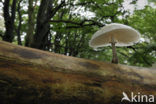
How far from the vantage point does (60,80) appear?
1421mm

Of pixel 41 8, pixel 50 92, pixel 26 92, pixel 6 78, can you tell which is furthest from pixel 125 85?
pixel 41 8

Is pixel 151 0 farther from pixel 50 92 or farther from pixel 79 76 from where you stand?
pixel 50 92

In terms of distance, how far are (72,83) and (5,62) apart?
70 cm

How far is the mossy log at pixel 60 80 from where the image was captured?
1.24 m

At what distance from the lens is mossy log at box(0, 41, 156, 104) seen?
1.24 metres

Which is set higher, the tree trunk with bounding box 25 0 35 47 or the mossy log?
the tree trunk with bounding box 25 0 35 47

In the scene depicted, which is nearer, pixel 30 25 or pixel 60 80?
pixel 60 80

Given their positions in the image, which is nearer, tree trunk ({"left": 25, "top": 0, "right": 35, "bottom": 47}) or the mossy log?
the mossy log

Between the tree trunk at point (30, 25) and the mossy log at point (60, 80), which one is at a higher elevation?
the tree trunk at point (30, 25)

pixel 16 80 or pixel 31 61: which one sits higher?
pixel 31 61

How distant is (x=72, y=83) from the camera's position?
146 centimetres

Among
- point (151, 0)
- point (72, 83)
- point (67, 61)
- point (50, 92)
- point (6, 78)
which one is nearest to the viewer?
point (6, 78)

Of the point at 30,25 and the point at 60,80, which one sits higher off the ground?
the point at 30,25

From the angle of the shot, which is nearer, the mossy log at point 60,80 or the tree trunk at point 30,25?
the mossy log at point 60,80
